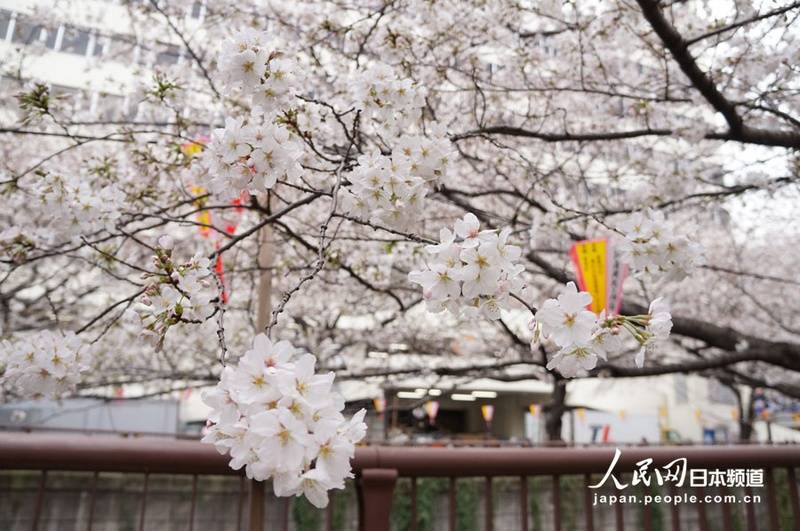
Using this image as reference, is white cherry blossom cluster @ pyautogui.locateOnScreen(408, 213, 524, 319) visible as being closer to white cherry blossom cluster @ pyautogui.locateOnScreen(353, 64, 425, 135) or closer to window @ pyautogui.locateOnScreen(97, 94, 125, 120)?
white cherry blossom cluster @ pyautogui.locateOnScreen(353, 64, 425, 135)

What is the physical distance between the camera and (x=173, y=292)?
1722 millimetres

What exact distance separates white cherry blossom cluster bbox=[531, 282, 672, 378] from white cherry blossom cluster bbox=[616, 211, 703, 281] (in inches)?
32.8

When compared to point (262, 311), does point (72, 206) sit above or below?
above

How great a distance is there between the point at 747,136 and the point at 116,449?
354 cm

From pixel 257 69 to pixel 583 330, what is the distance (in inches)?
52.5

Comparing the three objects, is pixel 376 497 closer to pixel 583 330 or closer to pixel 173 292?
pixel 173 292

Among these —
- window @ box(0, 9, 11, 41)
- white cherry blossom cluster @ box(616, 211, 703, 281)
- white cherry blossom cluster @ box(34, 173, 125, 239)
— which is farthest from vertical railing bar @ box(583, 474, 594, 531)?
window @ box(0, 9, 11, 41)

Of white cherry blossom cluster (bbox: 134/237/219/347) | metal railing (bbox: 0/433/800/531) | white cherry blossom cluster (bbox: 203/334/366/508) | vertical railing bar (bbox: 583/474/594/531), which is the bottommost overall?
vertical railing bar (bbox: 583/474/594/531)

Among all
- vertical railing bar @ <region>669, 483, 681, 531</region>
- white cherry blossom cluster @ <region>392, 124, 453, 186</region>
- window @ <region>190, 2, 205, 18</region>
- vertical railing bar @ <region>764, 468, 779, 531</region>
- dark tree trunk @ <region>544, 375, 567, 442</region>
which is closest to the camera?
white cherry blossom cluster @ <region>392, 124, 453, 186</region>

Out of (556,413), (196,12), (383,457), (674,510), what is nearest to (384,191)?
(383,457)

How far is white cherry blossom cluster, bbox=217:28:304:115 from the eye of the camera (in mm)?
2014

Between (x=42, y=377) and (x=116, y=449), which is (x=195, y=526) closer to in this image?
(x=116, y=449)

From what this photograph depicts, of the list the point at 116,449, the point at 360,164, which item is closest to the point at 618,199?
the point at 360,164

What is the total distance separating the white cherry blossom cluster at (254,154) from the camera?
1.98 meters
